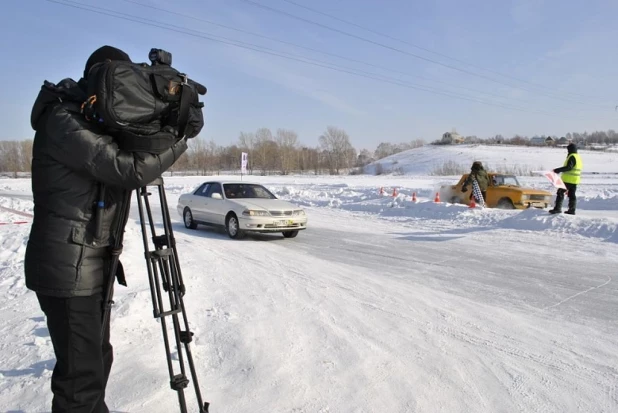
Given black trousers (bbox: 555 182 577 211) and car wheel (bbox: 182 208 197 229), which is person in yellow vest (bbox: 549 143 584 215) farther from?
car wheel (bbox: 182 208 197 229)

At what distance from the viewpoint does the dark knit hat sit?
240 cm

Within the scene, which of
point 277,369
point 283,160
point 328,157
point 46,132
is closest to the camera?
point 46,132

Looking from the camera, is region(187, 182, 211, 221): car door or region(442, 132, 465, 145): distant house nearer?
region(187, 182, 211, 221): car door

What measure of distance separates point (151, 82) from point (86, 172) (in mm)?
542

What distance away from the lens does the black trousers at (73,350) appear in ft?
7.59

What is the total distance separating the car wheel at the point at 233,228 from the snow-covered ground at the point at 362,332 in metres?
1.85

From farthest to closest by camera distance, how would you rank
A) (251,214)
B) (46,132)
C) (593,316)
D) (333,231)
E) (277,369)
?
(333,231) → (251,214) → (593,316) → (277,369) → (46,132)

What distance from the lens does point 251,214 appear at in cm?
1093

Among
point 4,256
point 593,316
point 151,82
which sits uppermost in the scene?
point 151,82

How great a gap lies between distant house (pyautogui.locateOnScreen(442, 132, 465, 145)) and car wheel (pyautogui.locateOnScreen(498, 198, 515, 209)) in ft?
391

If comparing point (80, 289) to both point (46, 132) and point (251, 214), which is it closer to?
point (46, 132)

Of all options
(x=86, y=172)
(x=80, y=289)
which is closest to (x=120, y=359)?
(x=80, y=289)

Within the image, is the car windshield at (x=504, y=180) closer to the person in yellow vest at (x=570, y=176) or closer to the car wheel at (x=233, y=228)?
the person in yellow vest at (x=570, y=176)

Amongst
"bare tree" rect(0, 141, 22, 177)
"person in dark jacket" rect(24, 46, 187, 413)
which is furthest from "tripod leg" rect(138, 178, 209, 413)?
"bare tree" rect(0, 141, 22, 177)
